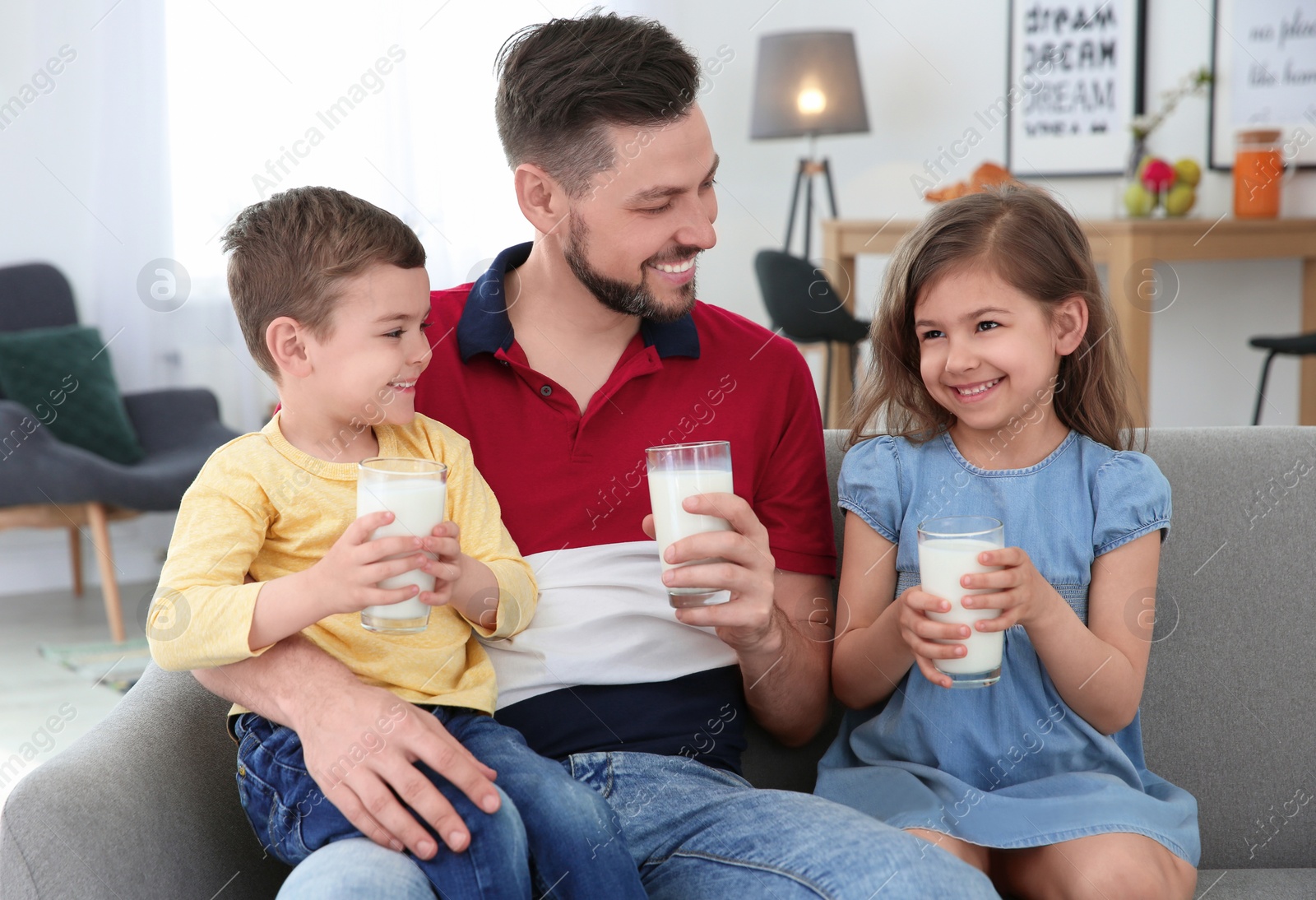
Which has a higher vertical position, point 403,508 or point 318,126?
point 318,126

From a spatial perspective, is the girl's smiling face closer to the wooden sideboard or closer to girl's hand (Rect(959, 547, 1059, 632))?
girl's hand (Rect(959, 547, 1059, 632))

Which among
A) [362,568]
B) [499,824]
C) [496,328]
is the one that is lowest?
[499,824]

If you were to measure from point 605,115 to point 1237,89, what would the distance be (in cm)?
374

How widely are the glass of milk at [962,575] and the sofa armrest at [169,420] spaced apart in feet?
11.6

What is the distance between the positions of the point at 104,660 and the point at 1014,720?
3093 millimetres

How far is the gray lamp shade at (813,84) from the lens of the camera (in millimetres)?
4895

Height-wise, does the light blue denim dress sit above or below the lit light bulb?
below

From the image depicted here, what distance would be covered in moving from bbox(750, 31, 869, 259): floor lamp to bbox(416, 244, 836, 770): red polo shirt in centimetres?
354

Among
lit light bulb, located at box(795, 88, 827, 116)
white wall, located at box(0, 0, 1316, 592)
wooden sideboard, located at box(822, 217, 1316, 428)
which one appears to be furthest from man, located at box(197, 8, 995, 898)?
lit light bulb, located at box(795, 88, 827, 116)

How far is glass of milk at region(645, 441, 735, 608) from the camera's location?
1.21 meters

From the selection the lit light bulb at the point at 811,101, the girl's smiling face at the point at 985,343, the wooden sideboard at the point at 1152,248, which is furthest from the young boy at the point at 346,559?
the lit light bulb at the point at 811,101

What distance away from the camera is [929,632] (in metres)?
1.24

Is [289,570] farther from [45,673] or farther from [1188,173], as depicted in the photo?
[1188,173]

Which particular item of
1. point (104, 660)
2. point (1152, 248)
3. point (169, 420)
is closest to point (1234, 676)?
point (1152, 248)
